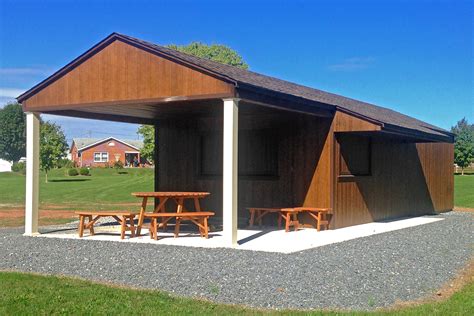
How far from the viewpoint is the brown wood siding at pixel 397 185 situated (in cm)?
1552

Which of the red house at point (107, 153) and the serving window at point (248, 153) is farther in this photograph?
the red house at point (107, 153)

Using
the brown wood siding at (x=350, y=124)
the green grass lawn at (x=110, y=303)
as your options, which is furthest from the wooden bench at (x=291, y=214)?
the green grass lawn at (x=110, y=303)

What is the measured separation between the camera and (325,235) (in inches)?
Result: 527

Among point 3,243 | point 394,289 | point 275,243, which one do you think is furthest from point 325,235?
point 3,243

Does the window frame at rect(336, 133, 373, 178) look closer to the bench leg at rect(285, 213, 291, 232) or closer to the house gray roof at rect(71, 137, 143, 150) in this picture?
the bench leg at rect(285, 213, 291, 232)

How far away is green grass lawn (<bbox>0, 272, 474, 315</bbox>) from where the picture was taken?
662 cm

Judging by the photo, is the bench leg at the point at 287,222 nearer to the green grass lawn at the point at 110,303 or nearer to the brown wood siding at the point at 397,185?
the brown wood siding at the point at 397,185

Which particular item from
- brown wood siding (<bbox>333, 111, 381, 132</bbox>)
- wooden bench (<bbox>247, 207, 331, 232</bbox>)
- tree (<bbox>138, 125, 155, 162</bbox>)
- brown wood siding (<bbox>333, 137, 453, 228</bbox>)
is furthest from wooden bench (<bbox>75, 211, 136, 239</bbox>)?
tree (<bbox>138, 125, 155, 162</bbox>)

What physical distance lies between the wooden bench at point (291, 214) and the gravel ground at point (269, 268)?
2108 mm

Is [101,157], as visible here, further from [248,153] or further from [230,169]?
[230,169]

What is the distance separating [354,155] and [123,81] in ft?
21.0

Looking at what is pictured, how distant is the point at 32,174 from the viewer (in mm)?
13766

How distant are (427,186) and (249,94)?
11.1 m

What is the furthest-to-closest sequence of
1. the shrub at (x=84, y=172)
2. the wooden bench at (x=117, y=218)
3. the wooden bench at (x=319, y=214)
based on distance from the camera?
the shrub at (x=84, y=172) < the wooden bench at (x=319, y=214) < the wooden bench at (x=117, y=218)
